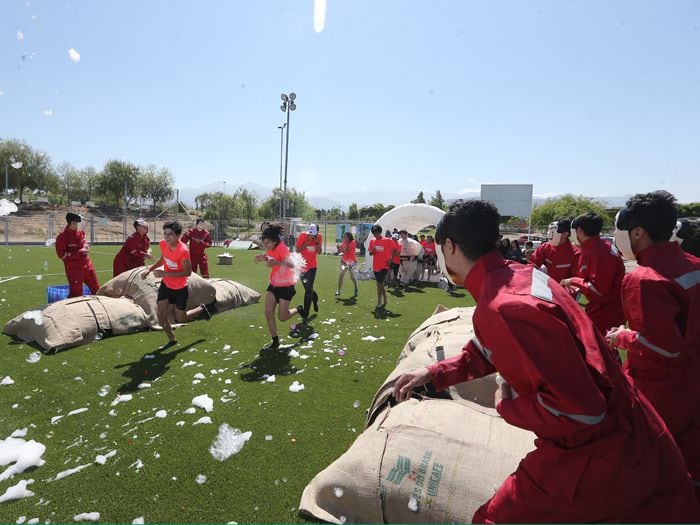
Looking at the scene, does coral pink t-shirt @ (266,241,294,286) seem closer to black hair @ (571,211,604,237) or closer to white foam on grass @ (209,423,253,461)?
white foam on grass @ (209,423,253,461)

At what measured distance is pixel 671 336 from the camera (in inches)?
77.8

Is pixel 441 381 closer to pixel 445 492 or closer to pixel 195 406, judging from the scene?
pixel 445 492

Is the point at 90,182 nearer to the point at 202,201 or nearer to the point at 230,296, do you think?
the point at 202,201

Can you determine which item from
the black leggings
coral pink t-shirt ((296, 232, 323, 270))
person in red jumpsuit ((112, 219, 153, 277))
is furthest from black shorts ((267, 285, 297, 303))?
person in red jumpsuit ((112, 219, 153, 277))

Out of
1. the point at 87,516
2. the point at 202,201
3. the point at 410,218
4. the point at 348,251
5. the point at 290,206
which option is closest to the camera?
the point at 87,516

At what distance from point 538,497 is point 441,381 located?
1.93 feet

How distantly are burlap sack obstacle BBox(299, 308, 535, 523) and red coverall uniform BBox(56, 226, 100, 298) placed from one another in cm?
664

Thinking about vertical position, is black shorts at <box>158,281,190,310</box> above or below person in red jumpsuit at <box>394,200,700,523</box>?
below

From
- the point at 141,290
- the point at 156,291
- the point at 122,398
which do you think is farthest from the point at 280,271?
the point at 141,290

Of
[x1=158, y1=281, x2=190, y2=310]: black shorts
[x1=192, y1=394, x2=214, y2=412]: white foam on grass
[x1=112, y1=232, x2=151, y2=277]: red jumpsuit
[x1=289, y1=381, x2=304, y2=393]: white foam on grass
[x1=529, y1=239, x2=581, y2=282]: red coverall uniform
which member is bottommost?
[x1=192, y1=394, x2=214, y2=412]: white foam on grass

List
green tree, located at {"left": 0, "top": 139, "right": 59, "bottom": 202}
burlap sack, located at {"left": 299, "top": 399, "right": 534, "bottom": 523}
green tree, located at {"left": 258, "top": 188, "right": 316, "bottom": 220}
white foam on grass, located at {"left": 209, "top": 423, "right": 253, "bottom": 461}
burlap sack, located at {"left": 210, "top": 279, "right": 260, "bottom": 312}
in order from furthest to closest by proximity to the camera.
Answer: green tree, located at {"left": 258, "top": 188, "right": 316, "bottom": 220} < green tree, located at {"left": 0, "top": 139, "right": 59, "bottom": 202} < burlap sack, located at {"left": 210, "top": 279, "right": 260, "bottom": 312} < white foam on grass, located at {"left": 209, "top": 423, "right": 253, "bottom": 461} < burlap sack, located at {"left": 299, "top": 399, "right": 534, "bottom": 523}

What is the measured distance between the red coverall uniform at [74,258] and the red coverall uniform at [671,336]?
794 centimetres

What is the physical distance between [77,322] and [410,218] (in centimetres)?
1160

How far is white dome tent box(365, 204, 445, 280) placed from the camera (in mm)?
14727
